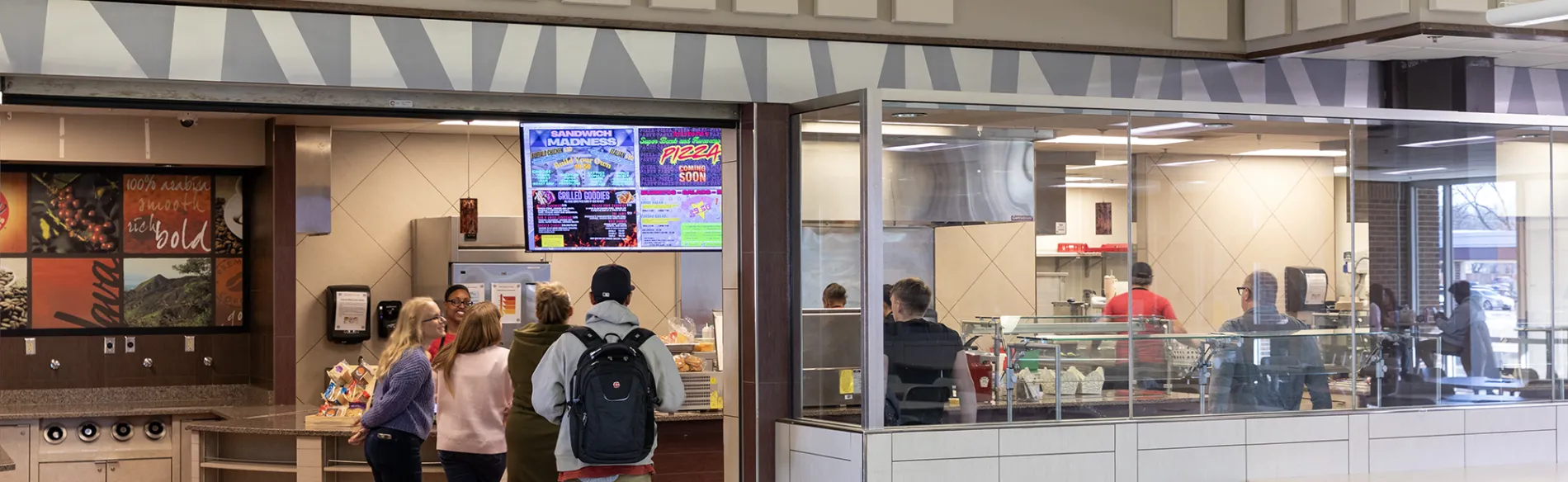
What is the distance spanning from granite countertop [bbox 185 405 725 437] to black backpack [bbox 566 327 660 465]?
186 cm

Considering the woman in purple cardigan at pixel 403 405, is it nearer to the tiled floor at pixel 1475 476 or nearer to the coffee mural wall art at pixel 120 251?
the coffee mural wall art at pixel 120 251

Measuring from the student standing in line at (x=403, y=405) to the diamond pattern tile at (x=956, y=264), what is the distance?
2297mm

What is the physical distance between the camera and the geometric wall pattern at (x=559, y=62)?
5215 mm

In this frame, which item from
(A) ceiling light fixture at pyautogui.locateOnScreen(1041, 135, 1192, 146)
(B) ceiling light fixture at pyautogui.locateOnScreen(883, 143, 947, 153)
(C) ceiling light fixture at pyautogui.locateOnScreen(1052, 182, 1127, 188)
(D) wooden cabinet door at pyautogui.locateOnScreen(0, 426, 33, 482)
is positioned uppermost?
(A) ceiling light fixture at pyautogui.locateOnScreen(1041, 135, 1192, 146)

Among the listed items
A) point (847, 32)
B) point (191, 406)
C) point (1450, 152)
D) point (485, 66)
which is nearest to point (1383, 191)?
point (1450, 152)

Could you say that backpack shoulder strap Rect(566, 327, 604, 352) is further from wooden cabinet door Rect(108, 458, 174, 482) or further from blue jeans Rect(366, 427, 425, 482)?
wooden cabinet door Rect(108, 458, 174, 482)

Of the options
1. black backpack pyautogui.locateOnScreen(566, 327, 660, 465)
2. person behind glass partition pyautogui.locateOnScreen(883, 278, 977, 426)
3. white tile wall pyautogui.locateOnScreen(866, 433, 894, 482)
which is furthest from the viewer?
person behind glass partition pyautogui.locateOnScreen(883, 278, 977, 426)

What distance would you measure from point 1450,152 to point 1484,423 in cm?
131

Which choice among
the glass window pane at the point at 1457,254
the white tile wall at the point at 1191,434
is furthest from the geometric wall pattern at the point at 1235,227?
the white tile wall at the point at 1191,434

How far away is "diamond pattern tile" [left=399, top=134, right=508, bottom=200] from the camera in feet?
31.3

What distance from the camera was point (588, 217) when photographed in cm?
699

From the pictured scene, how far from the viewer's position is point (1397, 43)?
Result: 21.9ft

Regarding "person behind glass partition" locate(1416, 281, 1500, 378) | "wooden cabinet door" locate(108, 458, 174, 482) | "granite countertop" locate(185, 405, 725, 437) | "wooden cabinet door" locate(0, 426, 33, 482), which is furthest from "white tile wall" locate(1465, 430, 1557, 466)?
"wooden cabinet door" locate(0, 426, 33, 482)

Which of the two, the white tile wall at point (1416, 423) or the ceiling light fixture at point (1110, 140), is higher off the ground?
the ceiling light fixture at point (1110, 140)
